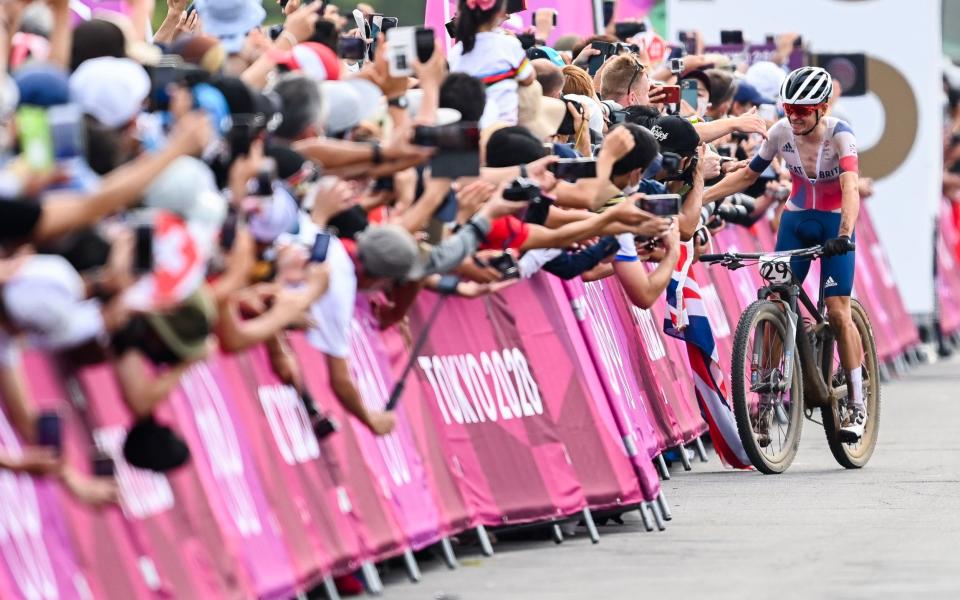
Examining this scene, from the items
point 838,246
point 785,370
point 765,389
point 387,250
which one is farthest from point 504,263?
point 838,246

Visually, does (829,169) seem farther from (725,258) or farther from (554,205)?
(554,205)

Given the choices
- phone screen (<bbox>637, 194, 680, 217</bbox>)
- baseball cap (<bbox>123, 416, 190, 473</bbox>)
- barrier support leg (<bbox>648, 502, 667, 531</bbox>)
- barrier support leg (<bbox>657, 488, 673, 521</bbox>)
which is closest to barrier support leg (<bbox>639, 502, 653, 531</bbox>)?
barrier support leg (<bbox>648, 502, 667, 531</bbox>)

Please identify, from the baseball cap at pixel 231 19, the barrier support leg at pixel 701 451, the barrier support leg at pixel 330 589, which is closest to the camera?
the barrier support leg at pixel 330 589

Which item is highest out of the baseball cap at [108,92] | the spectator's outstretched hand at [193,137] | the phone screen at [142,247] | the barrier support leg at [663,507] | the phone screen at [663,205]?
the baseball cap at [108,92]

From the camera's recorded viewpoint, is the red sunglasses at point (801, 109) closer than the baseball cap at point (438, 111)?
No

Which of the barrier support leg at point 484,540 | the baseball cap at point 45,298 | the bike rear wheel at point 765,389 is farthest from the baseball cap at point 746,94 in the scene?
the baseball cap at point 45,298

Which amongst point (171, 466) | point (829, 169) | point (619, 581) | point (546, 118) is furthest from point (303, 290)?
point (829, 169)

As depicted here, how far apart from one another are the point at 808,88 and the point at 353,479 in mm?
5792

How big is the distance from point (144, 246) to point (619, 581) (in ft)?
11.2

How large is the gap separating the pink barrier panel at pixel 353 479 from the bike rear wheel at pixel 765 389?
169 inches

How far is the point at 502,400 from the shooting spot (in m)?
11.1

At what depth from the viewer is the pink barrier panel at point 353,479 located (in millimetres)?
9523

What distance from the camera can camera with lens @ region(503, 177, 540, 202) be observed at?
1041 cm

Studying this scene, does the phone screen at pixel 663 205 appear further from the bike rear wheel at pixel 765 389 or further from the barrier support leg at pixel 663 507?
the bike rear wheel at pixel 765 389
